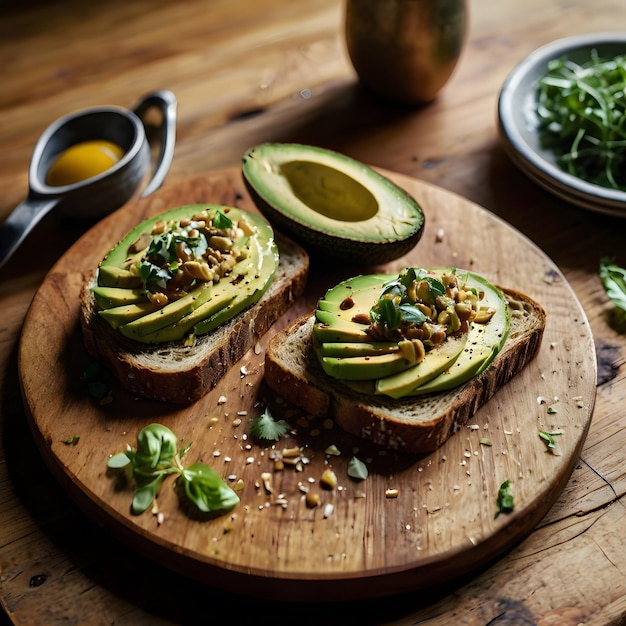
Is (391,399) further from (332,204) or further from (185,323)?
(332,204)

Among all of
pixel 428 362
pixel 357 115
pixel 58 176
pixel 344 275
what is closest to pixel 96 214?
pixel 58 176

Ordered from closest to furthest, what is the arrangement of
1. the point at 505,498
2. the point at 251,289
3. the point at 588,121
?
the point at 505,498 < the point at 251,289 < the point at 588,121

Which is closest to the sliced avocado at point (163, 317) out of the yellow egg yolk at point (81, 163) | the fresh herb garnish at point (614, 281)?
the yellow egg yolk at point (81, 163)

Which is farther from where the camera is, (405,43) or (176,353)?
(405,43)

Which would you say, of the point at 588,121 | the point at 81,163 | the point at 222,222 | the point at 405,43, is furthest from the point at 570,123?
the point at 81,163

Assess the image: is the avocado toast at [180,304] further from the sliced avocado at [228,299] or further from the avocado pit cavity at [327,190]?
the avocado pit cavity at [327,190]

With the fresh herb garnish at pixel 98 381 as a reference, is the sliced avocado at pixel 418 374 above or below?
above
